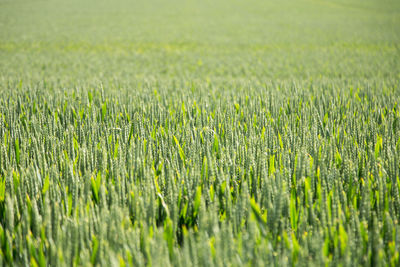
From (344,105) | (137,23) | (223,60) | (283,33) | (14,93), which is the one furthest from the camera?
(137,23)

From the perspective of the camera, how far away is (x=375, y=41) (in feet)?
38.1

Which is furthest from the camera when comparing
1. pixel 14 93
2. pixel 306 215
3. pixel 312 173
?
pixel 14 93

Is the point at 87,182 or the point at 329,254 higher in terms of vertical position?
the point at 87,182

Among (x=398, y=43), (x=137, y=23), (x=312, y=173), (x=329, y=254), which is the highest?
(x=137, y=23)

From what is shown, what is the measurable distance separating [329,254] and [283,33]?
14352 millimetres

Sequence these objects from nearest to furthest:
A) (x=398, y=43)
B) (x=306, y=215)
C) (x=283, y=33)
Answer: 1. (x=306, y=215)
2. (x=398, y=43)
3. (x=283, y=33)

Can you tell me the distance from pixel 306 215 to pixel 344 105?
211 cm

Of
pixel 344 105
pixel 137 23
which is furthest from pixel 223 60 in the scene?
pixel 137 23

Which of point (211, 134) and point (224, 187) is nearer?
point (224, 187)

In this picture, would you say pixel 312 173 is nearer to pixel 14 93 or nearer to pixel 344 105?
pixel 344 105

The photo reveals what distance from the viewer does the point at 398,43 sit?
11.0 meters

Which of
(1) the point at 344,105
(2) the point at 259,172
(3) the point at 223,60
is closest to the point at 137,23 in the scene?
(3) the point at 223,60

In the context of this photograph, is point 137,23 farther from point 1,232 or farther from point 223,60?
point 1,232

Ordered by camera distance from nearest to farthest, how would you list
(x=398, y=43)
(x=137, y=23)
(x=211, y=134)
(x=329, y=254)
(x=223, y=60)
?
(x=329, y=254) < (x=211, y=134) < (x=223, y=60) < (x=398, y=43) < (x=137, y=23)
